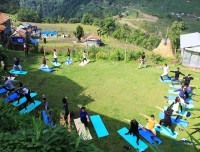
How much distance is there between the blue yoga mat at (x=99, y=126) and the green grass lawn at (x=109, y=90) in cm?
24

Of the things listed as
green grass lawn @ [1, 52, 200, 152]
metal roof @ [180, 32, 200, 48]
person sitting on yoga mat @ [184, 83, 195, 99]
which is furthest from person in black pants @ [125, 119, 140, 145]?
metal roof @ [180, 32, 200, 48]

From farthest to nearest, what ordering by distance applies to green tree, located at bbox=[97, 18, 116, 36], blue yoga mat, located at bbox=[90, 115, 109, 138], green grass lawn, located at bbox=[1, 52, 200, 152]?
green tree, located at bbox=[97, 18, 116, 36]
green grass lawn, located at bbox=[1, 52, 200, 152]
blue yoga mat, located at bbox=[90, 115, 109, 138]

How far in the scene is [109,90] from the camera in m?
18.7

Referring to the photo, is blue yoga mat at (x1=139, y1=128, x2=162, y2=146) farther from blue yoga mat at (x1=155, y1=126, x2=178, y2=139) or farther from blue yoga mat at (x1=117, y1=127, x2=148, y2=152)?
blue yoga mat at (x1=155, y1=126, x2=178, y2=139)

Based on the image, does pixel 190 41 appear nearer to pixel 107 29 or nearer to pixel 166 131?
pixel 166 131

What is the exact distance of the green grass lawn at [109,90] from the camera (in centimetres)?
1393

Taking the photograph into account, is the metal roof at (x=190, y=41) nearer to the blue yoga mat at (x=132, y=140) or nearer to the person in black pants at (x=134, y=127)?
the blue yoga mat at (x=132, y=140)

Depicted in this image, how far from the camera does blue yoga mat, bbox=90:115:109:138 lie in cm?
1303

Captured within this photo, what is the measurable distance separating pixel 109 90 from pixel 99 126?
538 centimetres

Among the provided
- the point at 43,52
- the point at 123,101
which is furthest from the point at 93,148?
the point at 43,52

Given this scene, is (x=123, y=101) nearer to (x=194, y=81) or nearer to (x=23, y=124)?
(x=194, y=81)

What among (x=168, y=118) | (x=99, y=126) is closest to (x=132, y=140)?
(x=99, y=126)

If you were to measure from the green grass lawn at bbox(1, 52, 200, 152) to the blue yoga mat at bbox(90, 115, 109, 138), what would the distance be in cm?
24

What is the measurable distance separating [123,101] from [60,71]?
299 inches
